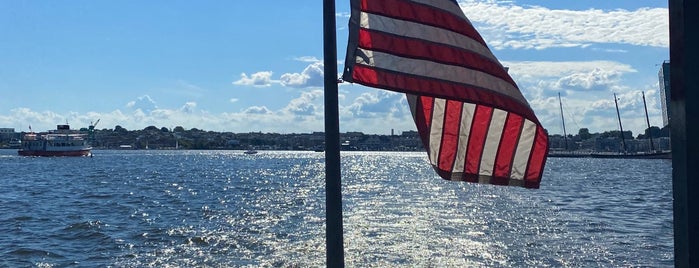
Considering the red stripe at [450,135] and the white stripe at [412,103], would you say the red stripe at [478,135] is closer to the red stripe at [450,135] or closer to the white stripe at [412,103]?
the red stripe at [450,135]

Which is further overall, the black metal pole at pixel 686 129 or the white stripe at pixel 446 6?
the white stripe at pixel 446 6

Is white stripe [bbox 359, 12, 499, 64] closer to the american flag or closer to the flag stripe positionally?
the american flag

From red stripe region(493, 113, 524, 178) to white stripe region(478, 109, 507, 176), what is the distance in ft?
0.11

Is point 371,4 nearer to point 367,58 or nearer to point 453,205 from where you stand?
point 367,58

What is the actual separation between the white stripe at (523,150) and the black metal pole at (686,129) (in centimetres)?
165

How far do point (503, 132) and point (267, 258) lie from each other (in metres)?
15.6

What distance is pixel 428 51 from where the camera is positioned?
525cm

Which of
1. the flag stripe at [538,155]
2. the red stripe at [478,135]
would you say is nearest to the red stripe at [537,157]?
the flag stripe at [538,155]

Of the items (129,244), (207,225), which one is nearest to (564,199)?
(207,225)

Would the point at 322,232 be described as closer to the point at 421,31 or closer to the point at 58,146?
the point at 421,31

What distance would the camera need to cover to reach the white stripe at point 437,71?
5086 mm

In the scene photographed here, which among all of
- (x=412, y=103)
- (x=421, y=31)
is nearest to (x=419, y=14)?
(x=421, y=31)

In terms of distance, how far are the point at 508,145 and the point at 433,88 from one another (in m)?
1.15

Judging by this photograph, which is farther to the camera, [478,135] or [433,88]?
[478,135]
